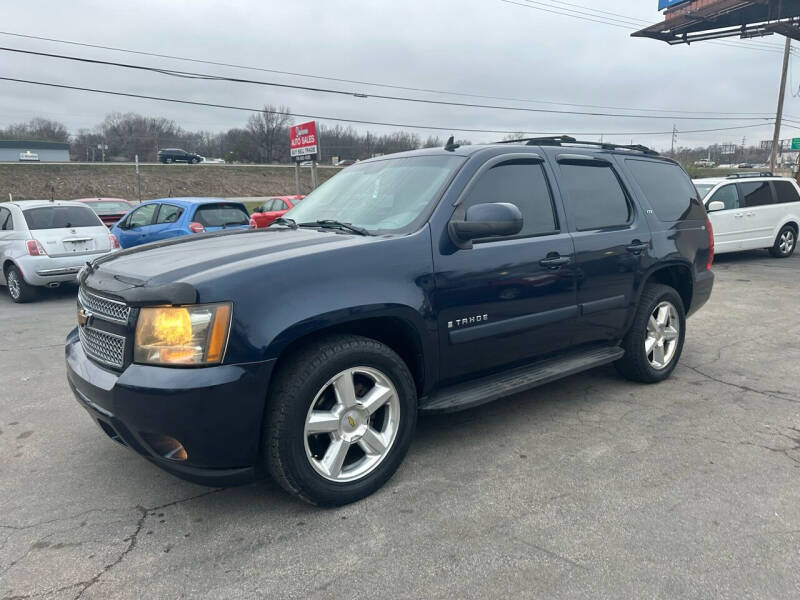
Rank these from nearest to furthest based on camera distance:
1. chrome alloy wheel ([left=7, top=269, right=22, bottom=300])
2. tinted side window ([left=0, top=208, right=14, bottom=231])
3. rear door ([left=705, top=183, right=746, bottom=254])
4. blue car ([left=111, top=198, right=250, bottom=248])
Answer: chrome alloy wheel ([left=7, top=269, right=22, bottom=300])
tinted side window ([left=0, top=208, right=14, bottom=231])
blue car ([left=111, top=198, right=250, bottom=248])
rear door ([left=705, top=183, right=746, bottom=254])

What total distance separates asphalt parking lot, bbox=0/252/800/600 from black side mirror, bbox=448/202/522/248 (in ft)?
4.43

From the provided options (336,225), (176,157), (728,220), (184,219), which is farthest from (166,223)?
(176,157)

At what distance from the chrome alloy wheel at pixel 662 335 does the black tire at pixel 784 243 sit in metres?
10.2

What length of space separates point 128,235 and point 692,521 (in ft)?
36.3

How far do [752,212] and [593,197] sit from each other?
1028 centimetres

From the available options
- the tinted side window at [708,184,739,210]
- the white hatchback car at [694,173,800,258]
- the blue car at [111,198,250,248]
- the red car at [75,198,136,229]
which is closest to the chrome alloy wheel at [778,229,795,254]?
the white hatchback car at [694,173,800,258]

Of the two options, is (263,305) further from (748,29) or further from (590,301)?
→ (748,29)

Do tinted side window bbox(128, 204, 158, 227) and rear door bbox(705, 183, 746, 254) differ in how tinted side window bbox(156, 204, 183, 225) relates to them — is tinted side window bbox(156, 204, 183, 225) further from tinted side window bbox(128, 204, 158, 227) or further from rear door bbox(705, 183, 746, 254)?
rear door bbox(705, 183, 746, 254)

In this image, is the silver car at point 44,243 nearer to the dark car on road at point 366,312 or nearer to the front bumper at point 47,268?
the front bumper at point 47,268

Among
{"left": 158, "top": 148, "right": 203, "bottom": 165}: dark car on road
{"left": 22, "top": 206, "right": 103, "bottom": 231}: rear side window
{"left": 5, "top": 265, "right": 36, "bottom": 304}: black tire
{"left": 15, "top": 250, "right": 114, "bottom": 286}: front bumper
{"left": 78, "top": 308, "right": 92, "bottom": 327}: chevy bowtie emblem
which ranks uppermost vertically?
{"left": 158, "top": 148, "right": 203, "bottom": 165}: dark car on road

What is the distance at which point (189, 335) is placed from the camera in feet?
8.29

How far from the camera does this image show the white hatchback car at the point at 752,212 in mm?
12164

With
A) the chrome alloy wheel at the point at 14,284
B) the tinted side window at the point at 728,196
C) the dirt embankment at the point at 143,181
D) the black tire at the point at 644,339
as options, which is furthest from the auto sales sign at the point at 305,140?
the black tire at the point at 644,339

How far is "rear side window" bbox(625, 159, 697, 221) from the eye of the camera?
4727 millimetres
